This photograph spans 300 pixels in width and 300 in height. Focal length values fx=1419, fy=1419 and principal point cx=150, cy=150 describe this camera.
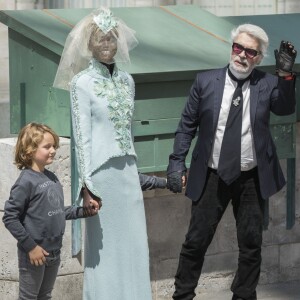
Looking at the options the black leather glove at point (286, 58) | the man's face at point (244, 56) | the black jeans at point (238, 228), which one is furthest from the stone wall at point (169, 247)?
the black leather glove at point (286, 58)

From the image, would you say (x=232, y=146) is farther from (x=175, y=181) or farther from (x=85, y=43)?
(x=85, y=43)

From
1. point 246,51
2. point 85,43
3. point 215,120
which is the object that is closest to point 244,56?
point 246,51

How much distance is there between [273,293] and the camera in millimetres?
9453

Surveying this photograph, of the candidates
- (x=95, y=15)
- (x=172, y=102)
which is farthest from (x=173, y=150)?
(x=95, y=15)

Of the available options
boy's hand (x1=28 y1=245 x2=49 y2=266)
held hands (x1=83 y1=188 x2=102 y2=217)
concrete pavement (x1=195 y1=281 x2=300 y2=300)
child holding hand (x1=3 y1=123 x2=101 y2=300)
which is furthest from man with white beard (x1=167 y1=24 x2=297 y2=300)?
concrete pavement (x1=195 y1=281 x2=300 y2=300)

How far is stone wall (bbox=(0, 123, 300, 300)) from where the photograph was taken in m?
8.55

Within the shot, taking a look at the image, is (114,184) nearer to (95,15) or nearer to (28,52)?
(95,15)

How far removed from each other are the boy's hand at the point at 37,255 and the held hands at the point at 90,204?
0.31 m

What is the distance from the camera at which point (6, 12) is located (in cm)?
875

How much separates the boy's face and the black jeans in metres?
1.10

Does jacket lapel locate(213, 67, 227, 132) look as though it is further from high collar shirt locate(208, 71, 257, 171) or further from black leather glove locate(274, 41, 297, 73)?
black leather glove locate(274, 41, 297, 73)

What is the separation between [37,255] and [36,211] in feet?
0.75

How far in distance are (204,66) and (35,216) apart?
1955mm

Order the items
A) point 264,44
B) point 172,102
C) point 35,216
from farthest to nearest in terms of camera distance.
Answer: point 172,102 → point 264,44 → point 35,216
